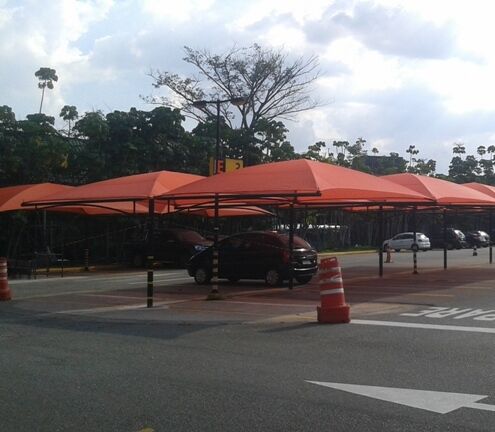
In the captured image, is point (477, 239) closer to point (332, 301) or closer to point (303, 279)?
point (303, 279)

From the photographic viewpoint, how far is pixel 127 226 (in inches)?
1404

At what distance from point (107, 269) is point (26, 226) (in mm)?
4448

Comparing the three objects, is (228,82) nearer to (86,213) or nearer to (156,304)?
(86,213)

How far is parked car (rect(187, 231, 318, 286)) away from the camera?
19922 millimetres

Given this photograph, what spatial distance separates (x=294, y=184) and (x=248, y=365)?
8.80 m

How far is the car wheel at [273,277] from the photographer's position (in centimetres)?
2000

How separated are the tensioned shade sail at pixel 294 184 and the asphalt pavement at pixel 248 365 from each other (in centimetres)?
278

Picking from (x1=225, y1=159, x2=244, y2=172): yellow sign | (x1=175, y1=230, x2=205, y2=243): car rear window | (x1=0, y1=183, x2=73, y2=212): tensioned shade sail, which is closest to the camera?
(x1=0, y1=183, x2=73, y2=212): tensioned shade sail

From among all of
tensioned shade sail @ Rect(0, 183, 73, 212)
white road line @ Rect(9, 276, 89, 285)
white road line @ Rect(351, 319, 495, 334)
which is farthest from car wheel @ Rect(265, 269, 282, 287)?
tensioned shade sail @ Rect(0, 183, 73, 212)

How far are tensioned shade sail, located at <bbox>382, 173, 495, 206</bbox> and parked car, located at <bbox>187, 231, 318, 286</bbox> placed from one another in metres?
5.14

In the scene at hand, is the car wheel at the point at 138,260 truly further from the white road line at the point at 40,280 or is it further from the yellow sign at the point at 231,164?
the yellow sign at the point at 231,164

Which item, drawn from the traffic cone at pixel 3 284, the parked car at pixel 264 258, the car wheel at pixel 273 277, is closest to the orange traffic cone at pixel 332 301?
the parked car at pixel 264 258

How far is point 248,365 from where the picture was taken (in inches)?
345

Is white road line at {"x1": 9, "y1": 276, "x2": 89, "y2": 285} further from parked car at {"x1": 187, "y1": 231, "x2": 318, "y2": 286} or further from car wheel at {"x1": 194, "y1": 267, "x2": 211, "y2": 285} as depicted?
parked car at {"x1": 187, "y1": 231, "x2": 318, "y2": 286}
